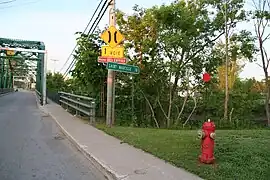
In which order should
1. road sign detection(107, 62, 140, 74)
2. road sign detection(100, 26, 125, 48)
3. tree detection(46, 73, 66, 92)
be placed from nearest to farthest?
road sign detection(107, 62, 140, 74) < road sign detection(100, 26, 125, 48) < tree detection(46, 73, 66, 92)

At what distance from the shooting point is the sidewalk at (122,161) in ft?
20.0

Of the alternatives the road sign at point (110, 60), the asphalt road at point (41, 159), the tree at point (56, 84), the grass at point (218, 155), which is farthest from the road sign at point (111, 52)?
the tree at point (56, 84)

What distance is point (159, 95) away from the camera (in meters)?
19.0

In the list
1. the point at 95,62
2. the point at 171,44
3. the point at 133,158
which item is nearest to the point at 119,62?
the point at 95,62

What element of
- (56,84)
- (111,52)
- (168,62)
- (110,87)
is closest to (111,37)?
(111,52)

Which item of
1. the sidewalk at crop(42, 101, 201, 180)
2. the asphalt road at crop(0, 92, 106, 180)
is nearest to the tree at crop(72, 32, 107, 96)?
the asphalt road at crop(0, 92, 106, 180)

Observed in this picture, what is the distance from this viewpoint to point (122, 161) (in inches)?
285

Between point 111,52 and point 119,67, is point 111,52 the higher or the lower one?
the higher one

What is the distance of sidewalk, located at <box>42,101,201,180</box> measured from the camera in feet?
20.0

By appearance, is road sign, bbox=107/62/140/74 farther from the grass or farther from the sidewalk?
the grass

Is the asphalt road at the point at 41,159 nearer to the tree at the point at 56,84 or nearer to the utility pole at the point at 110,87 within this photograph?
the utility pole at the point at 110,87

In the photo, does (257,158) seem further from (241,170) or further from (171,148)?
(171,148)

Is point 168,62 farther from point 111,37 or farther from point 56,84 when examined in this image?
point 56,84

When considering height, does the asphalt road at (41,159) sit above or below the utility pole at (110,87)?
below
